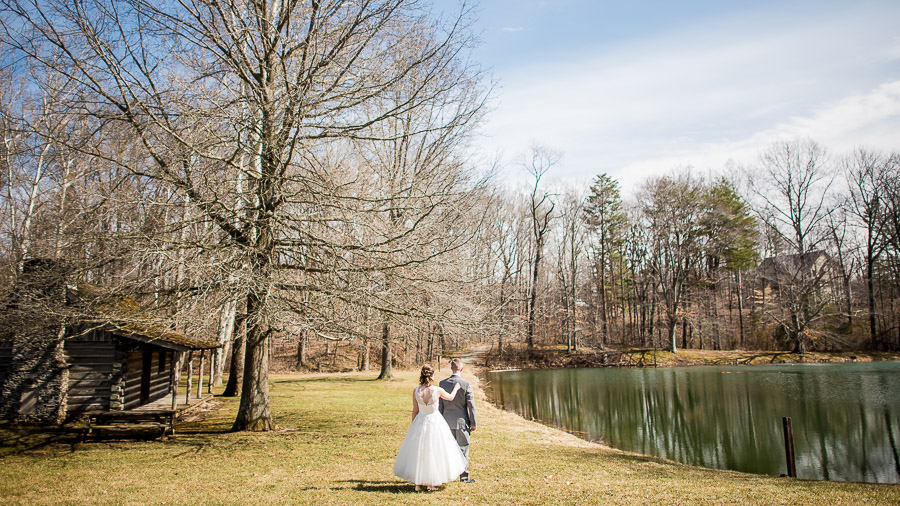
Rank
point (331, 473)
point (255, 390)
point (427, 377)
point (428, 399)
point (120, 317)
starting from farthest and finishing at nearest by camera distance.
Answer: point (255, 390)
point (120, 317)
point (331, 473)
point (427, 377)
point (428, 399)

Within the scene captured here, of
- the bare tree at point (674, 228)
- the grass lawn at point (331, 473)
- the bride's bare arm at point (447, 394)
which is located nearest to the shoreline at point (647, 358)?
the bare tree at point (674, 228)

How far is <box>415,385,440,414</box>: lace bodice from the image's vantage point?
6703mm

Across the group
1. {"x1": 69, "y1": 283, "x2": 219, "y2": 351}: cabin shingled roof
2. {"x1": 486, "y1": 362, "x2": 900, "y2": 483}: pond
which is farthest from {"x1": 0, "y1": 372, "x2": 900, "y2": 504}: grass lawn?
{"x1": 486, "y1": 362, "x2": 900, "y2": 483}: pond

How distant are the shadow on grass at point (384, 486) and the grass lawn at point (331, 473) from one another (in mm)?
19

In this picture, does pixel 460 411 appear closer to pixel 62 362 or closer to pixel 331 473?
pixel 331 473

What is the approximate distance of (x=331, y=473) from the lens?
7.65 meters

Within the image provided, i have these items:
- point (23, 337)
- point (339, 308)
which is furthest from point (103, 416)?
point (339, 308)

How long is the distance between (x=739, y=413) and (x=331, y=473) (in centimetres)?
1595

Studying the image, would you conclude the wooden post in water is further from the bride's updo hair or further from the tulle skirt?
the bride's updo hair

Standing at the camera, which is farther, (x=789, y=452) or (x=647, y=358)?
(x=647, y=358)

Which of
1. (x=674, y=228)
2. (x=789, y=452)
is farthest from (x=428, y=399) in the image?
(x=674, y=228)

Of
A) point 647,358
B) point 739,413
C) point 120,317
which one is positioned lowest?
point 739,413

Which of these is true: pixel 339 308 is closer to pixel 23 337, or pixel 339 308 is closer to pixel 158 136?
pixel 158 136

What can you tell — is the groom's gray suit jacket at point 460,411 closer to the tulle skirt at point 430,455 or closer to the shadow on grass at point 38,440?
the tulle skirt at point 430,455
